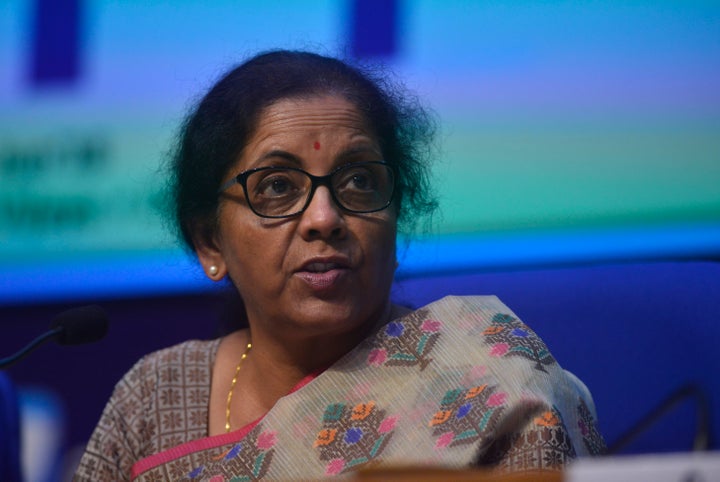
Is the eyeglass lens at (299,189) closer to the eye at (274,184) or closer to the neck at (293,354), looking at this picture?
the eye at (274,184)

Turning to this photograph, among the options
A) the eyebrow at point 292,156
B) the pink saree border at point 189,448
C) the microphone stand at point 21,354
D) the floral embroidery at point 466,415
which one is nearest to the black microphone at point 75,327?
the microphone stand at point 21,354

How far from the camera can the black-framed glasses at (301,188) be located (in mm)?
1594

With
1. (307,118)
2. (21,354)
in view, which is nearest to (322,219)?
(307,118)

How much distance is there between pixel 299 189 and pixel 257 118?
0.16 meters

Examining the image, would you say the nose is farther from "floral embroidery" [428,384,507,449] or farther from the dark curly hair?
"floral embroidery" [428,384,507,449]

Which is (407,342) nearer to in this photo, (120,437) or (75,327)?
(75,327)

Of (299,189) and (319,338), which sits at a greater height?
(299,189)

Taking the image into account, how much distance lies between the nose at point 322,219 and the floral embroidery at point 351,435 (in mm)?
297

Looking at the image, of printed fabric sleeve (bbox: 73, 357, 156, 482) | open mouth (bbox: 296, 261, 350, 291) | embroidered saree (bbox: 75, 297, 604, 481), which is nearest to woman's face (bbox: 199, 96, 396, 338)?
open mouth (bbox: 296, 261, 350, 291)

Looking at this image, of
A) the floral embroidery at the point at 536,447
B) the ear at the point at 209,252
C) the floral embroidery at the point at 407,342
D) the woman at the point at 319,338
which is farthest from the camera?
the ear at the point at 209,252

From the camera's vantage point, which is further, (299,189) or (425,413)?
(299,189)

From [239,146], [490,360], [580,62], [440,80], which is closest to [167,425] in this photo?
[239,146]

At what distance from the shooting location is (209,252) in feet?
5.94

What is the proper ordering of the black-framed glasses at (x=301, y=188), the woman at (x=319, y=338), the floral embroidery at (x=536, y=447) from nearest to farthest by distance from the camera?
the floral embroidery at (x=536, y=447) → the woman at (x=319, y=338) → the black-framed glasses at (x=301, y=188)
